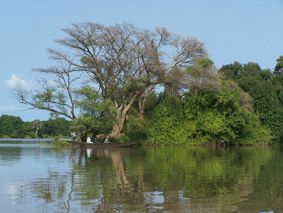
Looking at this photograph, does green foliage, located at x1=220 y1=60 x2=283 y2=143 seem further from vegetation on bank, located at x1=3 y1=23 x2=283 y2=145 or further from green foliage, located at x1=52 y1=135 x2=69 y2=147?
green foliage, located at x1=52 y1=135 x2=69 y2=147

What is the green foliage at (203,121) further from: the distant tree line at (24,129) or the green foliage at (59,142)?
the distant tree line at (24,129)

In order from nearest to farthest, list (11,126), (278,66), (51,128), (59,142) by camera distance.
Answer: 1. (59,142)
2. (278,66)
3. (51,128)
4. (11,126)

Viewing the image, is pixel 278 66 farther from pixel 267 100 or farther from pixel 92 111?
pixel 92 111

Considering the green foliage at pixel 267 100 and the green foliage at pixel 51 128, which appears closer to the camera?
the green foliage at pixel 267 100

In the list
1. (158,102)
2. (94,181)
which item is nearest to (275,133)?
(158,102)

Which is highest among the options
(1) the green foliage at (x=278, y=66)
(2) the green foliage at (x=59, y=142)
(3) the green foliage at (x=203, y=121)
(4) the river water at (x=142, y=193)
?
(1) the green foliage at (x=278, y=66)

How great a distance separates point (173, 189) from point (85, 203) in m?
2.49

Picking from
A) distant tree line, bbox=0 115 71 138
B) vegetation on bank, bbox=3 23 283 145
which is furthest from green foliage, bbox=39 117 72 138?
vegetation on bank, bbox=3 23 283 145

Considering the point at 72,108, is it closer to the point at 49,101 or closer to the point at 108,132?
the point at 49,101

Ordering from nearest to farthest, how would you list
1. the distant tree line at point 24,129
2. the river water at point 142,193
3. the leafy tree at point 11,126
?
the river water at point 142,193
the distant tree line at point 24,129
the leafy tree at point 11,126

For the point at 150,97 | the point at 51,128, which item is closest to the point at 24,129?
the point at 51,128

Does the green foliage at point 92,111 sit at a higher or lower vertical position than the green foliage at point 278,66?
lower

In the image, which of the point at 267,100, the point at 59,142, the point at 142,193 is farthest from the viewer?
the point at 267,100

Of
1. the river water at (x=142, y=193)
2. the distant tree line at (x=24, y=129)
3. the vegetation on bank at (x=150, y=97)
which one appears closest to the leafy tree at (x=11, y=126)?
the distant tree line at (x=24, y=129)
